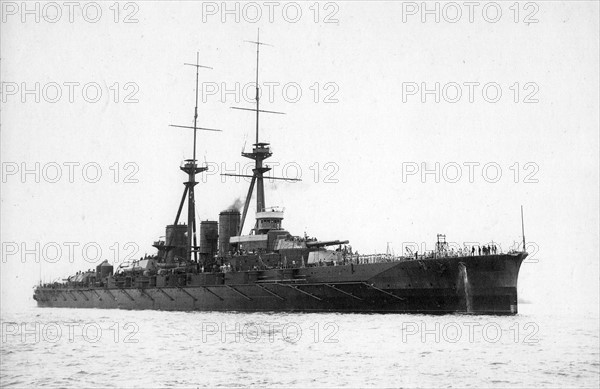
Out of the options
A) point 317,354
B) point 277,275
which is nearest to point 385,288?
point 277,275

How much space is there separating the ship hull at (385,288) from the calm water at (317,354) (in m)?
1.66

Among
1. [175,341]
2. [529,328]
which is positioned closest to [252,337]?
[175,341]

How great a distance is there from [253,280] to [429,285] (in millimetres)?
11029

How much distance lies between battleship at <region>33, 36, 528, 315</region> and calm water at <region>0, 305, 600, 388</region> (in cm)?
193

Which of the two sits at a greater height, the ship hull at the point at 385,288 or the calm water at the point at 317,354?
the ship hull at the point at 385,288

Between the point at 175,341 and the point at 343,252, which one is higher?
the point at 343,252

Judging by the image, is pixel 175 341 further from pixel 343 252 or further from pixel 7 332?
pixel 343 252

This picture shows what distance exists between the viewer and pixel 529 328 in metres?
27.3

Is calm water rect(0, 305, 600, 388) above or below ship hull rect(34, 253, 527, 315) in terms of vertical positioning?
below

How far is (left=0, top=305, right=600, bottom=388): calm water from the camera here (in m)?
17.4

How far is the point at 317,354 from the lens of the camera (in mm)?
21000

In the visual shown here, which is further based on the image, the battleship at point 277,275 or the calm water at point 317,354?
the battleship at point 277,275

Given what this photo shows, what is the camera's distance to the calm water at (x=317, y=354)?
17438mm

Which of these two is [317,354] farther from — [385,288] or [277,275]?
[277,275]
